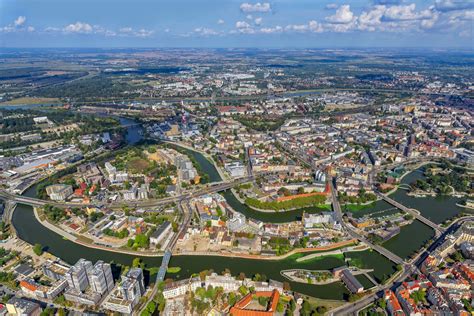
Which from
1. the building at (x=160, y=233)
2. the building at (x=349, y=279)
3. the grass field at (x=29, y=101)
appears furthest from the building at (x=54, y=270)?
the grass field at (x=29, y=101)

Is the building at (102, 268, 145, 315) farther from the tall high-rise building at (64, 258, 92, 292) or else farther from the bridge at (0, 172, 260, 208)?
the bridge at (0, 172, 260, 208)

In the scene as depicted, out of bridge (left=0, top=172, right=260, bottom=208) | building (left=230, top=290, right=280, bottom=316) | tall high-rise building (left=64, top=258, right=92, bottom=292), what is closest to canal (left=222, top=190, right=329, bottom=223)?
bridge (left=0, top=172, right=260, bottom=208)

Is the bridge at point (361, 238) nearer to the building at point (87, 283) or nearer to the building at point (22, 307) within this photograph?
the building at point (87, 283)

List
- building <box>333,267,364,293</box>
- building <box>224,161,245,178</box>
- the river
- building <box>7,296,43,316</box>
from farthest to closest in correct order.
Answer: building <box>224,161,245,178</box> → the river → building <box>333,267,364,293</box> → building <box>7,296,43,316</box>

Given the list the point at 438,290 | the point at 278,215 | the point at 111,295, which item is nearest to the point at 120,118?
the point at 278,215

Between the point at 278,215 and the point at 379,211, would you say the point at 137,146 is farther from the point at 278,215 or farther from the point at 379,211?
the point at 379,211

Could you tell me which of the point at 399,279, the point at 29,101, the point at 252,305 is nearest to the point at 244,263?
the point at 252,305
